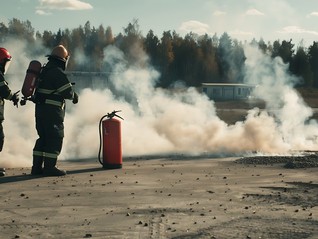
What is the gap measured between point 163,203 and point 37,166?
3.62m

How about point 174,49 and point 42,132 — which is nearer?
point 42,132

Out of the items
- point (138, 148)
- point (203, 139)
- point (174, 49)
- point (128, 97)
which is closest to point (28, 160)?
point (138, 148)

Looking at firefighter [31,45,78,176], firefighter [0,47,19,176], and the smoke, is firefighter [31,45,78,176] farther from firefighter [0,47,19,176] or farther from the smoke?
the smoke

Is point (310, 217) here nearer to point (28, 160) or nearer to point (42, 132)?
point (42, 132)

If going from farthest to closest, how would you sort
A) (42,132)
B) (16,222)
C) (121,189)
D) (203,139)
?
(203,139) → (42,132) → (121,189) → (16,222)

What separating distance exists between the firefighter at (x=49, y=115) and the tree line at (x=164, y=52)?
67710mm

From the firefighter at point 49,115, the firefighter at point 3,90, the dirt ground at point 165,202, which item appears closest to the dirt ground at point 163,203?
the dirt ground at point 165,202

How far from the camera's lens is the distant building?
68.0 metres

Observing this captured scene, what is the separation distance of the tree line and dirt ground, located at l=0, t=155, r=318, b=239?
6729 centimetres

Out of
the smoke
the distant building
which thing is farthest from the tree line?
the smoke

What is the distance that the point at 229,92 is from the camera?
6831 cm

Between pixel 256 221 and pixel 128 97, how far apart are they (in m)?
18.8

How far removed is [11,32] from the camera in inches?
3907

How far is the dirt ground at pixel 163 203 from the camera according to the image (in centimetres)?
609
